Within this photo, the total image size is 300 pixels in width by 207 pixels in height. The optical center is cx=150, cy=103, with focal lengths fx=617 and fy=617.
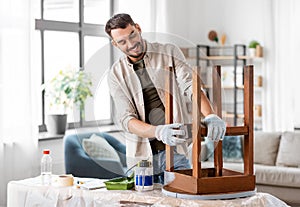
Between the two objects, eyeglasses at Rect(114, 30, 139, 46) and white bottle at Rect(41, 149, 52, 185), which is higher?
eyeglasses at Rect(114, 30, 139, 46)

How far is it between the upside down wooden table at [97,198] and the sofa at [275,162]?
2.13 meters

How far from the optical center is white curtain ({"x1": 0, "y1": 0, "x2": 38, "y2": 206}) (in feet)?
16.4

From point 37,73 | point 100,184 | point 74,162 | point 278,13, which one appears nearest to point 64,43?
point 37,73

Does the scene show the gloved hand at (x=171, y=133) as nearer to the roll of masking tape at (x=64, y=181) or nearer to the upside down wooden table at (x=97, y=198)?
the upside down wooden table at (x=97, y=198)

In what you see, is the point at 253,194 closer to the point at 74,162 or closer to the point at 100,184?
the point at 100,184

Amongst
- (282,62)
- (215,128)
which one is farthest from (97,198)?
(282,62)

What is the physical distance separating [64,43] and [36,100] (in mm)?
927

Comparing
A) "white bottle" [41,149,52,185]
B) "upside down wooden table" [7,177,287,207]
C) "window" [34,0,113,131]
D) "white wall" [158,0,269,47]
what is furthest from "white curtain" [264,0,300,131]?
"upside down wooden table" [7,177,287,207]

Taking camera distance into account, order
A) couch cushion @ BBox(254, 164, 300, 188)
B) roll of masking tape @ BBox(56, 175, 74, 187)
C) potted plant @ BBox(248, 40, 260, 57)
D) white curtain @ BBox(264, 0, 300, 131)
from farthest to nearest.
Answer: potted plant @ BBox(248, 40, 260, 57) → white curtain @ BBox(264, 0, 300, 131) → couch cushion @ BBox(254, 164, 300, 188) → roll of masking tape @ BBox(56, 175, 74, 187)

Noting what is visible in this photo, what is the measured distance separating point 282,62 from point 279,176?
5.84 feet

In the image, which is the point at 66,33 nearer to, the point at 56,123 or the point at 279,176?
the point at 56,123

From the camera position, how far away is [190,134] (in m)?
2.64

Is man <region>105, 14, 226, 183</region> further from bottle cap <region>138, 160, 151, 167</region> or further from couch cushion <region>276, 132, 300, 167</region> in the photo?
couch cushion <region>276, 132, 300, 167</region>

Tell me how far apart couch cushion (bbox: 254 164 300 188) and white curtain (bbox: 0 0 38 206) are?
6.39 feet
